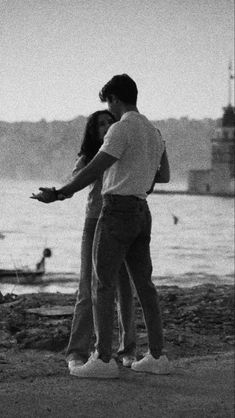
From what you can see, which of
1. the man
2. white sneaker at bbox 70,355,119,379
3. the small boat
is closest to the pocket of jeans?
the man

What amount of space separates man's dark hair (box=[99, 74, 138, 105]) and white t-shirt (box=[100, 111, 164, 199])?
0.08 m

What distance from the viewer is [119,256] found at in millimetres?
4684

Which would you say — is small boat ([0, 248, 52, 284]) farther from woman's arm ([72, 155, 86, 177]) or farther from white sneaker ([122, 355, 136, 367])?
woman's arm ([72, 155, 86, 177])

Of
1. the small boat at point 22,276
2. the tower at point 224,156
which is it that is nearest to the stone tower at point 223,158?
the tower at point 224,156

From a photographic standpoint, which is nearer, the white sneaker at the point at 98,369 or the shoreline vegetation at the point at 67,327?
the white sneaker at the point at 98,369

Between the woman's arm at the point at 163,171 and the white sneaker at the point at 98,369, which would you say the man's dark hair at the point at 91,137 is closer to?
the woman's arm at the point at 163,171

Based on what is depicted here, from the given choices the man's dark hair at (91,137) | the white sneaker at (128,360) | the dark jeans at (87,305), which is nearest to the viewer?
the man's dark hair at (91,137)

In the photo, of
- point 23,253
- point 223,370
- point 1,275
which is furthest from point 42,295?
point 23,253

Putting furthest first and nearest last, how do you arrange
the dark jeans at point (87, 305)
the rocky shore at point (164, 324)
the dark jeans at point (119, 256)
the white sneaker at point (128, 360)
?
the rocky shore at point (164, 324) → the white sneaker at point (128, 360) → the dark jeans at point (87, 305) → the dark jeans at point (119, 256)

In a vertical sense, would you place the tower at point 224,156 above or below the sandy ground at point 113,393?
below

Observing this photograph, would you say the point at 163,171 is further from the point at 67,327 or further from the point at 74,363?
the point at 67,327

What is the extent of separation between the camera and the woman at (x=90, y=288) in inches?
189

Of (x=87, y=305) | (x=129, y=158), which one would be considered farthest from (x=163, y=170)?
(x=87, y=305)

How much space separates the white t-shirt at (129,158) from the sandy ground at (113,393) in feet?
3.50
